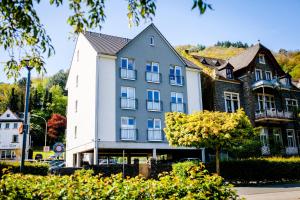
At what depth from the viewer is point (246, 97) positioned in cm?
3562

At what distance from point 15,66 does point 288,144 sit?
122 ft

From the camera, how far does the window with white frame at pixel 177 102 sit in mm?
32562

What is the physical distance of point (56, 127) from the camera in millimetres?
79938

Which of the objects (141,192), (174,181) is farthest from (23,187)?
(174,181)

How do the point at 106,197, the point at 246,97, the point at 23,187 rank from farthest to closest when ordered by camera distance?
the point at 246,97, the point at 23,187, the point at 106,197

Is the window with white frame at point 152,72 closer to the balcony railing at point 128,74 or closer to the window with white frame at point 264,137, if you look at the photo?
the balcony railing at point 128,74

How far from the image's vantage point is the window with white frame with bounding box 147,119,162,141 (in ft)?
99.2

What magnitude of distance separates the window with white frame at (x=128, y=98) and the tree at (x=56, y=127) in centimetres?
5366

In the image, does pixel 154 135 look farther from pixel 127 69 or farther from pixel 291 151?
pixel 291 151

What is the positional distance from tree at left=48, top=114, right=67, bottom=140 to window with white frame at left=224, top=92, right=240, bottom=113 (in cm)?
5517

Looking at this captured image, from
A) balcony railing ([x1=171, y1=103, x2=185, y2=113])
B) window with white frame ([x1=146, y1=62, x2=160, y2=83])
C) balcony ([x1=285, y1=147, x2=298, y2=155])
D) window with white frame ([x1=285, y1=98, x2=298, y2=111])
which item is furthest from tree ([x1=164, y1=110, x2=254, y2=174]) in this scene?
window with white frame ([x1=285, y1=98, x2=298, y2=111])

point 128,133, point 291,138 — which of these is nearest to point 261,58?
point 291,138

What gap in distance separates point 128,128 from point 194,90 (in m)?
9.27

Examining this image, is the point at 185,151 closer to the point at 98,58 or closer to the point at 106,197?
the point at 98,58
